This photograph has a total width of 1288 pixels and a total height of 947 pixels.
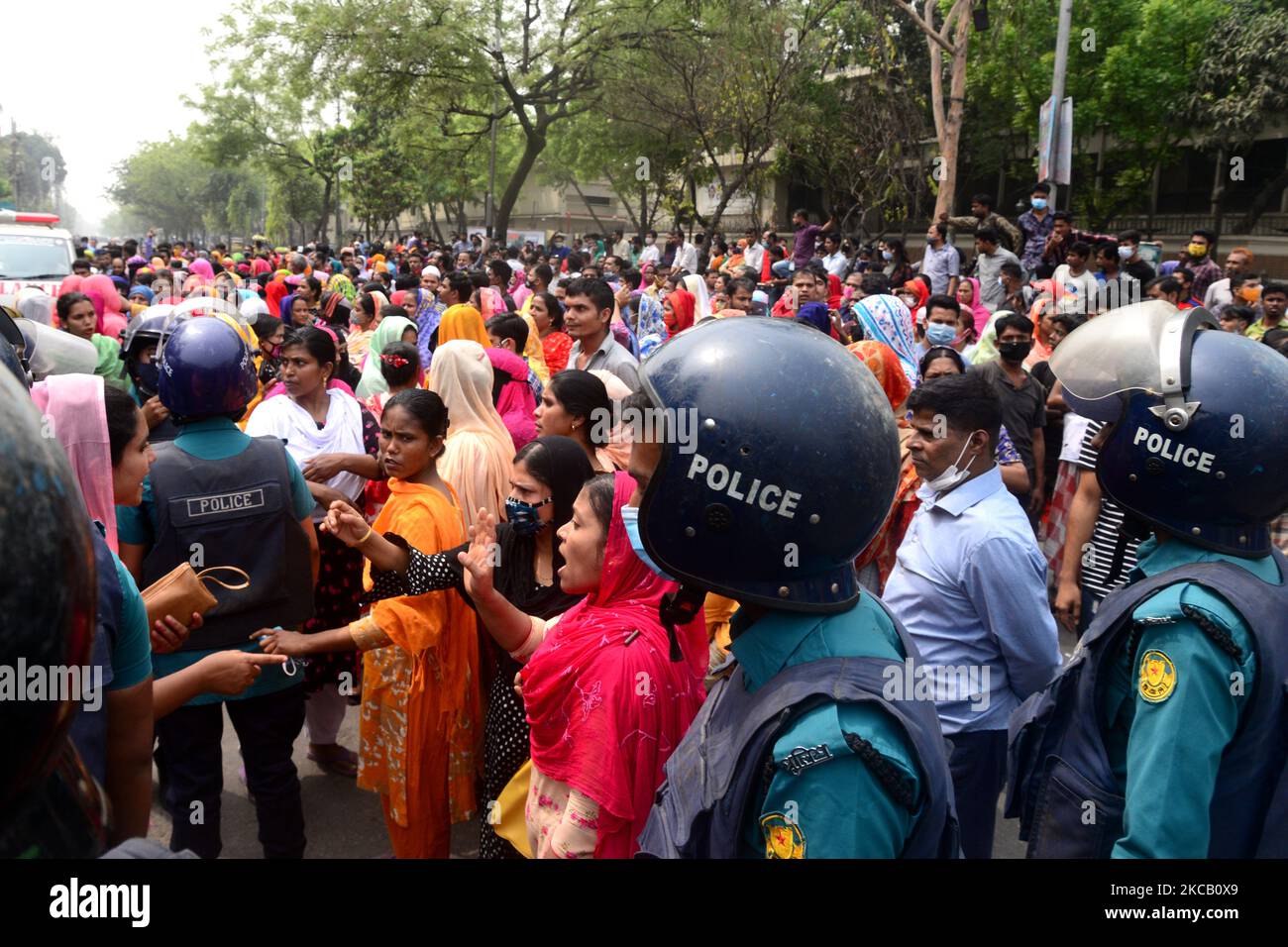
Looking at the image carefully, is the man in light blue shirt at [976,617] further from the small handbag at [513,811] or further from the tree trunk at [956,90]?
the tree trunk at [956,90]

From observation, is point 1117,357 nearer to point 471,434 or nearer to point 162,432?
point 471,434

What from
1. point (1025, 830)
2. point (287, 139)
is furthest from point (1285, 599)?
point (287, 139)

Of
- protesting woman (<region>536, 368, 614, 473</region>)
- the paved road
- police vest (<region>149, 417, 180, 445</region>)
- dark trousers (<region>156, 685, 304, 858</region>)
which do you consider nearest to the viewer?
dark trousers (<region>156, 685, 304, 858</region>)

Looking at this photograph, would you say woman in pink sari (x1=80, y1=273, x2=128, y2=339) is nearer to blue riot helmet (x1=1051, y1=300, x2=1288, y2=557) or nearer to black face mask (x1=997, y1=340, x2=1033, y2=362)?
black face mask (x1=997, y1=340, x2=1033, y2=362)

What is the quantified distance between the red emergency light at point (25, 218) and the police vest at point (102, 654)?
52.5ft

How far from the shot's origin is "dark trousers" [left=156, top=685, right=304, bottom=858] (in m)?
3.15

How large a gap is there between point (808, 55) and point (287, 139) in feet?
98.9

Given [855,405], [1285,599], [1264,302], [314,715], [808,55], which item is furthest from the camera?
[808,55]

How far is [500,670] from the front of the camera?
3117 mm

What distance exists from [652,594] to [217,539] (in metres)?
1.41

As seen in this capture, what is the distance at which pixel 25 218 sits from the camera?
15258 millimetres

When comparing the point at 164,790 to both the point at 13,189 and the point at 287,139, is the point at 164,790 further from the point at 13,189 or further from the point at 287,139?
the point at 13,189

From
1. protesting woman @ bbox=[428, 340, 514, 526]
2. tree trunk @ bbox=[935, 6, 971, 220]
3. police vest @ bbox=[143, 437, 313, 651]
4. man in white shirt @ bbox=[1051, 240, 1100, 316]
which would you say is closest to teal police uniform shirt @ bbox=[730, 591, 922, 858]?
police vest @ bbox=[143, 437, 313, 651]

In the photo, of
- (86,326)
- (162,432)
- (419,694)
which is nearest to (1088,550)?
(419,694)
